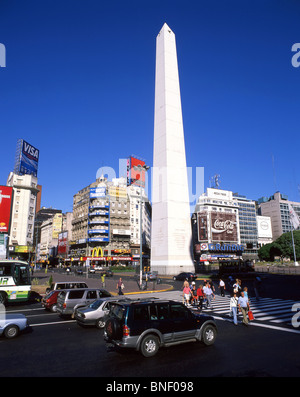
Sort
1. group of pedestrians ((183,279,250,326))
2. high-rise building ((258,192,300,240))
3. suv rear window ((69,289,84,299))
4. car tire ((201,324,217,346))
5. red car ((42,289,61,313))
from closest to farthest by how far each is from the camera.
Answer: car tire ((201,324,217,346))
group of pedestrians ((183,279,250,326))
suv rear window ((69,289,84,299))
red car ((42,289,61,313))
high-rise building ((258,192,300,240))

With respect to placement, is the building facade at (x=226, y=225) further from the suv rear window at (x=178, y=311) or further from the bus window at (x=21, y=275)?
the suv rear window at (x=178, y=311)

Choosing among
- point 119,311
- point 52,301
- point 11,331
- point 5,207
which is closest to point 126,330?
point 119,311

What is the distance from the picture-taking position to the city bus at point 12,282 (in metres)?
18.6

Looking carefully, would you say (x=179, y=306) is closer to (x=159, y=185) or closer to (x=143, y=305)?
(x=143, y=305)

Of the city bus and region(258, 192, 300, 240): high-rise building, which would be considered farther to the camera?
region(258, 192, 300, 240): high-rise building

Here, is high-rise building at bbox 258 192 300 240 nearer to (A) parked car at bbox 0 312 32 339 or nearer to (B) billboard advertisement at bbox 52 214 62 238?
(B) billboard advertisement at bbox 52 214 62 238

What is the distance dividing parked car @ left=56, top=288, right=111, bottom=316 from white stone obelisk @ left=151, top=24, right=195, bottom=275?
3191cm

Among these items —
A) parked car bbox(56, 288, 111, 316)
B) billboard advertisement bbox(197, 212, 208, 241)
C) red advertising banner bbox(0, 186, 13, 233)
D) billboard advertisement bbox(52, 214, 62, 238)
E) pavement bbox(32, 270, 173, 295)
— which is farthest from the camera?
billboard advertisement bbox(52, 214, 62, 238)

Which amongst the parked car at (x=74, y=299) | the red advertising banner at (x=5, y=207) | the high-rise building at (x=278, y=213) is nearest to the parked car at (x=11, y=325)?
the parked car at (x=74, y=299)

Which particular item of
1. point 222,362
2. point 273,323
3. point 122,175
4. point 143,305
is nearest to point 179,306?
point 143,305

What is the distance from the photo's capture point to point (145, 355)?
26.0 feet

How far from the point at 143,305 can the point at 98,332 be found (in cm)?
431

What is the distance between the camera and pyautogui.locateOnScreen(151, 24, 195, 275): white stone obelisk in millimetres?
46812

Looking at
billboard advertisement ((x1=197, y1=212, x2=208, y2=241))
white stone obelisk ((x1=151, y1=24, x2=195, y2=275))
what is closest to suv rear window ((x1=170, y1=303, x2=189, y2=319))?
white stone obelisk ((x1=151, y1=24, x2=195, y2=275))
